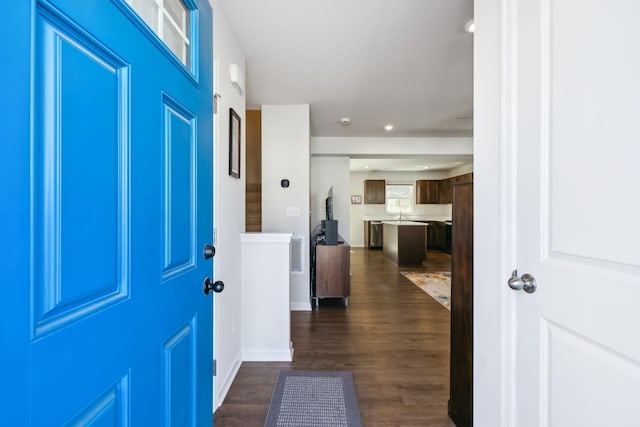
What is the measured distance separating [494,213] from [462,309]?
0.63 m

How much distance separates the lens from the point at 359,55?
7.96 ft

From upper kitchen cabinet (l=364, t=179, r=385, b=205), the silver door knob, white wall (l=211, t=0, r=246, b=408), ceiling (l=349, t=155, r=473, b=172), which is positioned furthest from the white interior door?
upper kitchen cabinet (l=364, t=179, r=385, b=205)

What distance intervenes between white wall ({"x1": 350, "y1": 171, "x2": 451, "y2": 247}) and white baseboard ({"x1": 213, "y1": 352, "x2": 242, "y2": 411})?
745 centimetres

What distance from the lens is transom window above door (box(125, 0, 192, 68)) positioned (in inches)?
31.7

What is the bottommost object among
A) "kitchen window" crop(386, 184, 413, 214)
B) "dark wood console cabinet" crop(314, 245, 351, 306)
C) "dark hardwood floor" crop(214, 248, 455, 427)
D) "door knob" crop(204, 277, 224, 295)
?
"dark hardwood floor" crop(214, 248, 455, 427)

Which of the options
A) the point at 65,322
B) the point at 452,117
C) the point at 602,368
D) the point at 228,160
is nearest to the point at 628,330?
the point at 602,368

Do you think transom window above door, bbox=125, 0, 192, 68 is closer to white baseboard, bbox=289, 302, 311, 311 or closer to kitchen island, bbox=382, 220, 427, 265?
white baseboard, bbox=289, 302, 311, 311

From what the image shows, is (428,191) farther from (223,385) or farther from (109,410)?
(109,410)

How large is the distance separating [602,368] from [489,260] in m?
0.52

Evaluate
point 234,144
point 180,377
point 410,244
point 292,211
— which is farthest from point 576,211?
point 410,244

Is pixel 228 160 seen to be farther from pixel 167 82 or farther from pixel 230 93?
pixel 167 82

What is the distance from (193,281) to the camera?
3.29 feet

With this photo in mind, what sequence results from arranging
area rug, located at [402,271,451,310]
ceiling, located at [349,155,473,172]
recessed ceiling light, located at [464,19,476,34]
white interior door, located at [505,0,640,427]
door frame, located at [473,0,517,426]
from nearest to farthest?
white interior door, located at [505,0,640,427]
door frame, located at [473,0,517,426]
recessed ceiling light, located at [464,19,476,34]
area rug, located at [402,271,451,310]
ceiling, located at [349,155,473,172]

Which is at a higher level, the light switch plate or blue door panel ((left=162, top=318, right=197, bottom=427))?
the light switch plate
